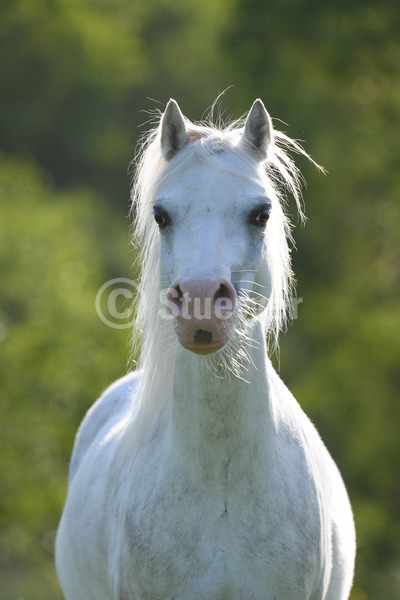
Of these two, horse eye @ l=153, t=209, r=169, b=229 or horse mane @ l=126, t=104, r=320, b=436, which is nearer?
horse eye @ l=153, t=209, r=169, b=229

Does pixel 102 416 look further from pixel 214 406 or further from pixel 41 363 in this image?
pixel 41 363

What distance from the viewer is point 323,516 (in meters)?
3.64

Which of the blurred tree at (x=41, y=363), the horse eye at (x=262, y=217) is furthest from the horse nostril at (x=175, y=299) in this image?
the blurred tree at (x=41, y=363)

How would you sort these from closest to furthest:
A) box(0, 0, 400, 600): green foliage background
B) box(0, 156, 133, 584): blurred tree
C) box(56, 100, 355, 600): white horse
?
1. box(56, 100, 355, 600): white horse
2. box(0, 156, 133, 584): blurred tree
3. box(0, 0, 400, 600): green foliage background

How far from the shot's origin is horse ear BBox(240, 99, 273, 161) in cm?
356

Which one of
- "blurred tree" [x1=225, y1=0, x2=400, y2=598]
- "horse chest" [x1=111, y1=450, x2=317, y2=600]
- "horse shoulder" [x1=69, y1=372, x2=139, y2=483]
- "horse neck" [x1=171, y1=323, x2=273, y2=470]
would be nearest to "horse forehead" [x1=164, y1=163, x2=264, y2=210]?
"horse neck" [x1=171, y1=323, x2=273, y2=470]

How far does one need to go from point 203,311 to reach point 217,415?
2.08 feet

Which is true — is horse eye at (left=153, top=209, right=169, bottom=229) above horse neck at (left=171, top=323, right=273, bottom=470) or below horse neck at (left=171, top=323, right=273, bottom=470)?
above

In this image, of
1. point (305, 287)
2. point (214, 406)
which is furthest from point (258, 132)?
point (305, 287)

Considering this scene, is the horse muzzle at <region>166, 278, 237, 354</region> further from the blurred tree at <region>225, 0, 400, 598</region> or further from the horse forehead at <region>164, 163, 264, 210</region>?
the blurred tree at <region>225, 0, 400, 598</region>

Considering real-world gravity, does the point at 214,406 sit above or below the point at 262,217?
below

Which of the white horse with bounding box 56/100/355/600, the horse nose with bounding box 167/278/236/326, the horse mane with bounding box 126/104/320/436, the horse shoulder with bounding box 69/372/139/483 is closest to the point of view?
the horse nose with bounding box 167/278/236/326

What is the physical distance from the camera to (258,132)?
3.60 metres

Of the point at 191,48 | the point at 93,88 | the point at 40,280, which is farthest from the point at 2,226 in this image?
the point at 191,48
